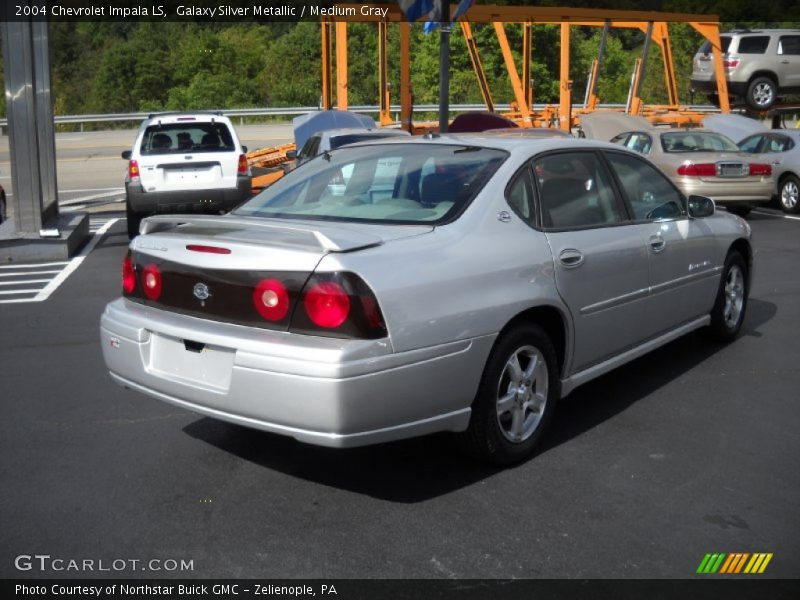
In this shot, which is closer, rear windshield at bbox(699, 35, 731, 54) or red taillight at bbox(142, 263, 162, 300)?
red taillight at bbox(142, 263, 162, 300)

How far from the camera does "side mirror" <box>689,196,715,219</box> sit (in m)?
6.00

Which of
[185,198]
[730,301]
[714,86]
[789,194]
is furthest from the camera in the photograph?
[714,86]

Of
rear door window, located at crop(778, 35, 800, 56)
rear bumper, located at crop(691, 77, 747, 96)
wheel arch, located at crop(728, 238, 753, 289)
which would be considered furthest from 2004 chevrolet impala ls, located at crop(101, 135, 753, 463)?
rear door window, located at crop(778, 35, 800, 56)

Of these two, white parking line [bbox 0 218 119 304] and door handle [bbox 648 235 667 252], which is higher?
door handle [bbox 648 235 667 252]

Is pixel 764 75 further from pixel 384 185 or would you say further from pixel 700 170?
pixel 384 185

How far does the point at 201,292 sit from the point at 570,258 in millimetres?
1831

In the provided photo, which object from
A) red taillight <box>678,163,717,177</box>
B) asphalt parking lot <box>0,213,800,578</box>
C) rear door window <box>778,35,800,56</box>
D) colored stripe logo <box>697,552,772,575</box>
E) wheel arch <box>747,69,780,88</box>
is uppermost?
rear door window <box>778,35,800,56</box>

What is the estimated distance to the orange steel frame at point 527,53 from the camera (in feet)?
59.6

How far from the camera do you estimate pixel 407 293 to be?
383cm

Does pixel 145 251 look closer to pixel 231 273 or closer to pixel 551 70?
pixel 231 273

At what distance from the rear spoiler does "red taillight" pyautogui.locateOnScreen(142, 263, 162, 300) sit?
219 mm

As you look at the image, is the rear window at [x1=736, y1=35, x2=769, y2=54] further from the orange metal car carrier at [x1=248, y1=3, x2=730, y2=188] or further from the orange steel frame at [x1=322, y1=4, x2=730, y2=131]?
the orange steel frame at [x1=322, y1=4, x2=730, y2=131]

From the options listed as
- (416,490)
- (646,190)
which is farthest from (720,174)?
(416,490)

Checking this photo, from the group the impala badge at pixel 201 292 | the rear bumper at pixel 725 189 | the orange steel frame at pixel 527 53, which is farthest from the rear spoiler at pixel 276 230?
the orange steel frame at pixel 527 53
